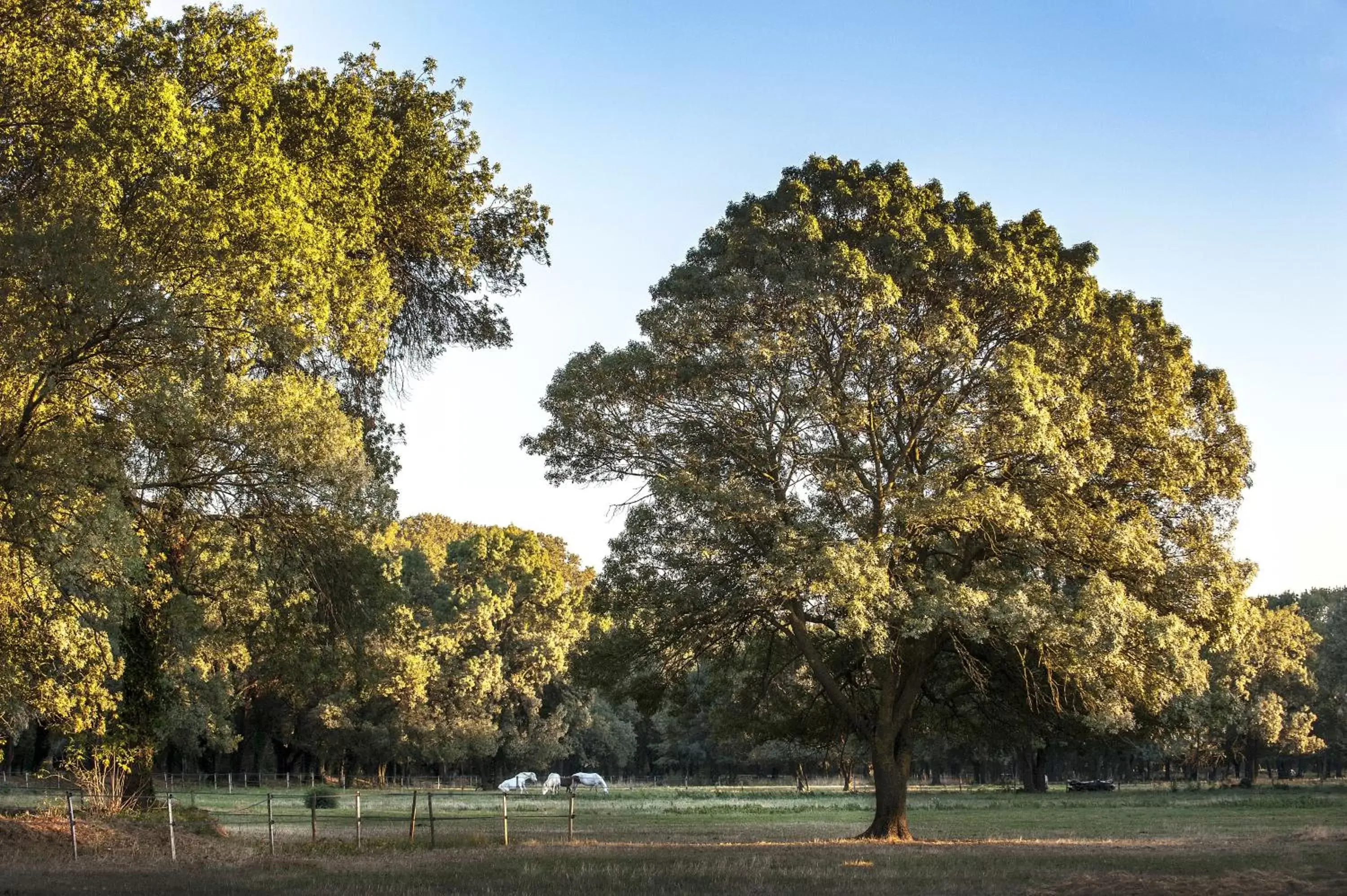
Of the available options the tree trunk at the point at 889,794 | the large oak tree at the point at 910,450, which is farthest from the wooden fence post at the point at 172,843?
the tree trunk at the point at 889,794

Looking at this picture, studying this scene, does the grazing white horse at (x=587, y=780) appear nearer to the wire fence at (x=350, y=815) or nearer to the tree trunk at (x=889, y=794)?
the wire fence at (x=350, y=815)

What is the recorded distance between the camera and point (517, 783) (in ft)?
260

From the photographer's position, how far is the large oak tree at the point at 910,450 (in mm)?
26312

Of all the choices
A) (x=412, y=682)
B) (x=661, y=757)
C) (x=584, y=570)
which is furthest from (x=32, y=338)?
(x=661, y=757)

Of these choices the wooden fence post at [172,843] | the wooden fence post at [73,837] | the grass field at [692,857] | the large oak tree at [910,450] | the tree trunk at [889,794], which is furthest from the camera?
the tree trunk at [889,794]

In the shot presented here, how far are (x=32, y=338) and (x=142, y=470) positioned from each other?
3656mm

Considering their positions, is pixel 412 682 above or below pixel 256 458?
below

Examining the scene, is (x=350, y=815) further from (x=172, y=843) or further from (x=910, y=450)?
(x=910, y=450)

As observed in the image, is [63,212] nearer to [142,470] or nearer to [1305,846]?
[142,470]

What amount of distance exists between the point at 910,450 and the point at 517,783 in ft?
189

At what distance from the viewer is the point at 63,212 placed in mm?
18109

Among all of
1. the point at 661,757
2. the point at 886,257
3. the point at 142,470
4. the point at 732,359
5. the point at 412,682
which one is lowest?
the point at 661,757

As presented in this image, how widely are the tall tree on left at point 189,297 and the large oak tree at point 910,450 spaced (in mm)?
5192

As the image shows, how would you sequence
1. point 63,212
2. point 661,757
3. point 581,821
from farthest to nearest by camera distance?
point 661,757
point 581,821
point 63,212
